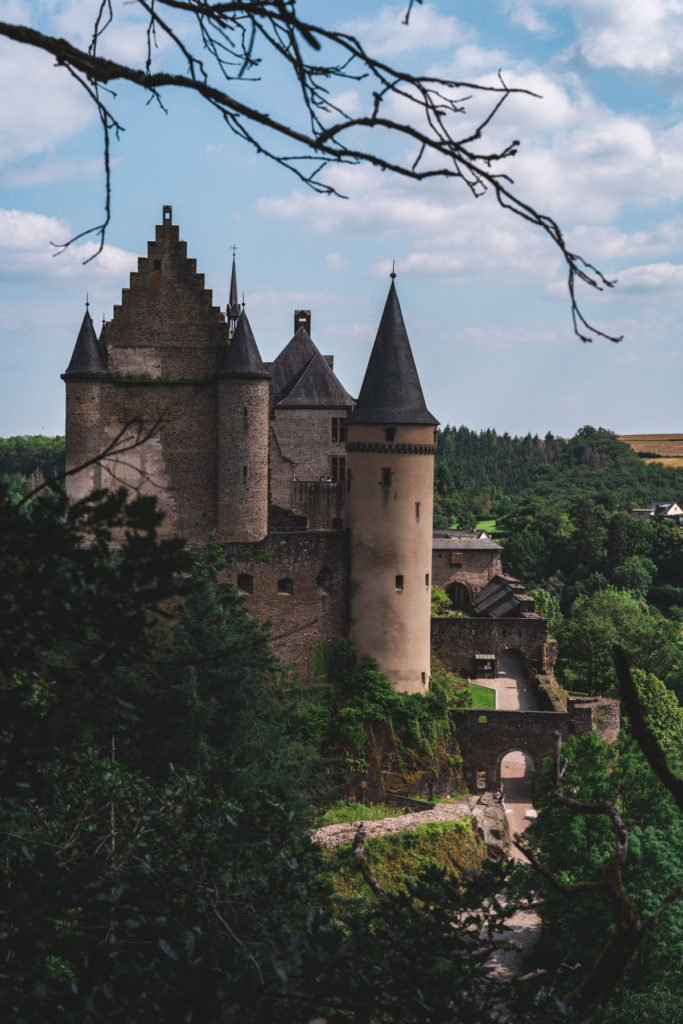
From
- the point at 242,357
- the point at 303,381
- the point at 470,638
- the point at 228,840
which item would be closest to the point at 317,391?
the point at 303,381

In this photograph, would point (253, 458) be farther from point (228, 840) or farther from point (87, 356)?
point (228, 840)

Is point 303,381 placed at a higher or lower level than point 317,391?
higher

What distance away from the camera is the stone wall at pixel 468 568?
185 feet

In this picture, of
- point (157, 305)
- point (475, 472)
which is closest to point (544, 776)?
point (157, 305)

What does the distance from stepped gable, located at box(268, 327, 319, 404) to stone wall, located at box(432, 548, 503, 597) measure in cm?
2107

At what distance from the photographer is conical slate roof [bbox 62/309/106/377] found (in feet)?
102

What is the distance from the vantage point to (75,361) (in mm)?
31188

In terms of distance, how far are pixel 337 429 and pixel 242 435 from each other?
5.87 m

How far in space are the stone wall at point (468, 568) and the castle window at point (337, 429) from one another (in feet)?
71.8

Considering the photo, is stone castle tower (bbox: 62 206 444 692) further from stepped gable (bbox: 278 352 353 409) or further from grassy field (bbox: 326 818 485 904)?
grassy field (bbox: 326 818 485 904)

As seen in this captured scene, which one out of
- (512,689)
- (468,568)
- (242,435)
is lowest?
(512,689)

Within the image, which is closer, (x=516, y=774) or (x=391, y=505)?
(x=391, y=505)

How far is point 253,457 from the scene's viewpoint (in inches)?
1213

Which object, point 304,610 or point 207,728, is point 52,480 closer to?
point 207,728
